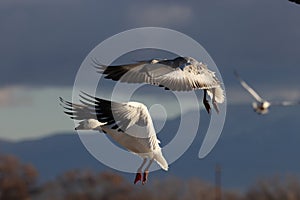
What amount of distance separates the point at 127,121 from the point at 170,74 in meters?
1.21

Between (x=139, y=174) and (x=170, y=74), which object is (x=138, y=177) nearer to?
(x=139, y=174)

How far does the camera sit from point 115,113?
19.7 metres

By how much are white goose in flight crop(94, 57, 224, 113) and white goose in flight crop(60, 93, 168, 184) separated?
2.85ft

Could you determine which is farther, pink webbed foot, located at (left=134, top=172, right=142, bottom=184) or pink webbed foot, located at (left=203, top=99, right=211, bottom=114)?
pink webbed foot, located at (left=134, top=172, right=142, bottom=184)

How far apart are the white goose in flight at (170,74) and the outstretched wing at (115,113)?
0.88 meters

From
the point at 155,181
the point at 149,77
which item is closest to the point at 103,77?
the point at 149,77

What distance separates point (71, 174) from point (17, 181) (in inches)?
110

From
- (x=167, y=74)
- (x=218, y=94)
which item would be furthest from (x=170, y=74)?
(x=218, y=94)

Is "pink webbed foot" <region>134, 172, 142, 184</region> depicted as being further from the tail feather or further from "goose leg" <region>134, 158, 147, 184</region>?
the tail feather

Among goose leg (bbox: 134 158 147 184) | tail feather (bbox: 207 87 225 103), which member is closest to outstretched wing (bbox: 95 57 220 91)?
tail feather (bbox: 207 87 225 103)

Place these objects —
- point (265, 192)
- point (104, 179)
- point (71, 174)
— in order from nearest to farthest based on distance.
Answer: point (265, 192) → point (104, 179) → point (71, 174)

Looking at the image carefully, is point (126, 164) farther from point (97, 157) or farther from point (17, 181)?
point (17, 181)

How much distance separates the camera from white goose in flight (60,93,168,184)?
19562mm

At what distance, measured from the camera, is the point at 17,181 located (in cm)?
6725
